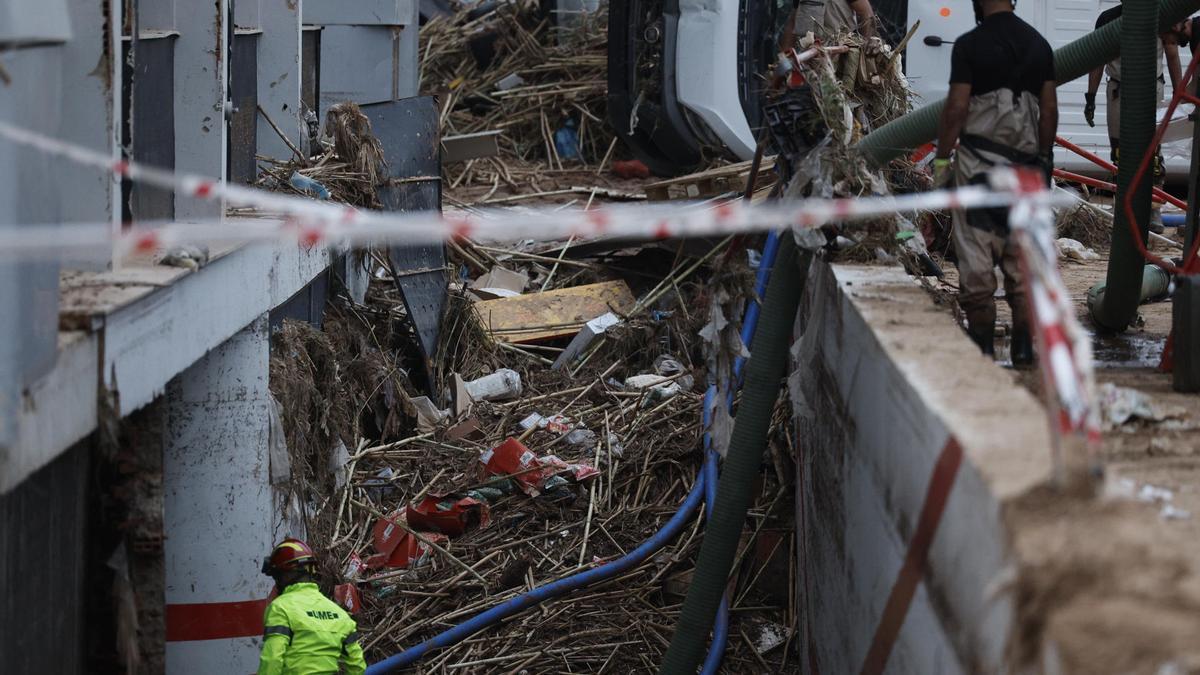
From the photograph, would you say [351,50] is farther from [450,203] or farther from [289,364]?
[289,364]

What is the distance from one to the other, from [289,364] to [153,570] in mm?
1816

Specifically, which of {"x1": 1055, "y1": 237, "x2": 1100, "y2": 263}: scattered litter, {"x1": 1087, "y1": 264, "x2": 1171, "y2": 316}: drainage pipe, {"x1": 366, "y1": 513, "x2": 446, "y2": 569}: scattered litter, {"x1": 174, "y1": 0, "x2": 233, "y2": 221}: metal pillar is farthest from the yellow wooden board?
{"x1": 1087, "y1": 264, "x2": 1171, "y2": 316}: drainage pipe

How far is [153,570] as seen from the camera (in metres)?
6.22

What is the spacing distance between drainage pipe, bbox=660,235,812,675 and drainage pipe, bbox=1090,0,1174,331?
146cm

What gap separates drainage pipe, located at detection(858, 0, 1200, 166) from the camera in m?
6.16

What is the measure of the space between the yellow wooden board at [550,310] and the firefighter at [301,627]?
587 cm

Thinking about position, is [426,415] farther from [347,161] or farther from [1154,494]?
[1154,494]

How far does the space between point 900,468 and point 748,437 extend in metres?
2.16

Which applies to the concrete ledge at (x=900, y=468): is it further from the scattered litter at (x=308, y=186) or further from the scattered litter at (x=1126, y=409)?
the scattered litter at (x=308, y=186)

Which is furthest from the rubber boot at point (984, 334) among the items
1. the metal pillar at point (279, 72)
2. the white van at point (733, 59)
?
the white van at point (733, 59)

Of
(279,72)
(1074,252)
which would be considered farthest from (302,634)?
(1074,252)

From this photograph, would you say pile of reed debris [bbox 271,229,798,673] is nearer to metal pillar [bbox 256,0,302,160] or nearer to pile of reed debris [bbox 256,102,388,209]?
pile of reed debris [bbox 256,102,388,209]

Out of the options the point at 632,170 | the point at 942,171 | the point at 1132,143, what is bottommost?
the point at 632,170

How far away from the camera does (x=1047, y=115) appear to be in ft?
18.6
